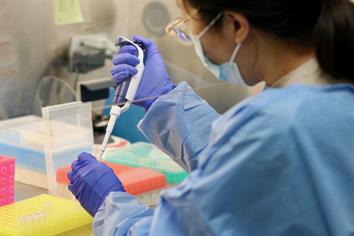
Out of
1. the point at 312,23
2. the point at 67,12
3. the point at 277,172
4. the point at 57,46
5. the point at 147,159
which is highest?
the point at 312,23

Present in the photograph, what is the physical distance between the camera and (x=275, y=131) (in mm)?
875

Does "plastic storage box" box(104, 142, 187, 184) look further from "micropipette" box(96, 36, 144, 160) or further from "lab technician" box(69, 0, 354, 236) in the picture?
"lab technician" box(69, 0, 354, 236)

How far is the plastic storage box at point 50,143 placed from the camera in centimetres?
168

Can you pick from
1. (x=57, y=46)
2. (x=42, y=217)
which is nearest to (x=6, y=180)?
(x=42, y=217)

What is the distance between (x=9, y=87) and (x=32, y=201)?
0.68 metres

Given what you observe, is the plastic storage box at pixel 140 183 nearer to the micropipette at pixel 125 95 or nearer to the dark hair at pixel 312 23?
the micropipette at pixel 125 95

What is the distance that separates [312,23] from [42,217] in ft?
2.43

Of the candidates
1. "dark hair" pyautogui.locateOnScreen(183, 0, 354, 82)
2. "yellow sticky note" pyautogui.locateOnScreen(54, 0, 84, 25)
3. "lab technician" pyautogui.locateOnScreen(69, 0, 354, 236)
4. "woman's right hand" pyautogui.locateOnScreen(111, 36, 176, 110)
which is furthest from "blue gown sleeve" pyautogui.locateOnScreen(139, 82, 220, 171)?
"yellow sticky note" pyautogui.locateOnScreen(54, 0, 84, 25)

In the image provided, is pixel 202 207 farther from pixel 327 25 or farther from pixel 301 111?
pixel 327 25

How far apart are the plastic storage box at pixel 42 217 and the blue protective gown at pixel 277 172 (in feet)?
1.62

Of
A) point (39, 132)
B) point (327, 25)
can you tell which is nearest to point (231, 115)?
point (327, 25)

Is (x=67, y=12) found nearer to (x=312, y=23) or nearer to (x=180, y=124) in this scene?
(x=180, y=124)

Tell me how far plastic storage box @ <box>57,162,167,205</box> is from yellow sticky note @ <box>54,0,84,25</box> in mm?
688

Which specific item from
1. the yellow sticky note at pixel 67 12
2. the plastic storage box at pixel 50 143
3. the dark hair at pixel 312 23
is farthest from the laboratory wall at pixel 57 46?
the dark hair at pixel 312 23
